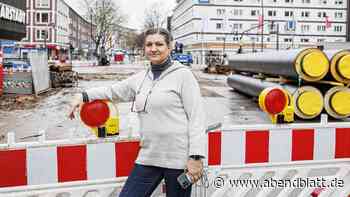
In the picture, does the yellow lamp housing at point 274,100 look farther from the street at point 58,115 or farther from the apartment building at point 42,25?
the apartment building at point 42,25

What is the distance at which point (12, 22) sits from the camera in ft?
98.9

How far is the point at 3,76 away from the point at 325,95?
1205cm

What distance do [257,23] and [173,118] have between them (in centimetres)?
10700

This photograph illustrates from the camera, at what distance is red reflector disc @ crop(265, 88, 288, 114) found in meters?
3.81

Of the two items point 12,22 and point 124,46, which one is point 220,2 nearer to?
point 124,46

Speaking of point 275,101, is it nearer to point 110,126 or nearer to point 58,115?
point 110,126

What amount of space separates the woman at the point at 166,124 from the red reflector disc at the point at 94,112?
301mm

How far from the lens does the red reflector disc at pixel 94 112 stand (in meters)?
3.28

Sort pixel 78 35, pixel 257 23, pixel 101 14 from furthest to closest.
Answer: pixel 78 35
pixel 257 23
pixel 101 14

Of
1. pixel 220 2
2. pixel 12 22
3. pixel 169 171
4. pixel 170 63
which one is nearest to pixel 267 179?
pixel 169 171

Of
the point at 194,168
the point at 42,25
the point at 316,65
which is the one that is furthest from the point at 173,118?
the point at 42,25

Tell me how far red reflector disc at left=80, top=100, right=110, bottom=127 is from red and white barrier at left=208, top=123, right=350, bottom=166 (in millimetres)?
941

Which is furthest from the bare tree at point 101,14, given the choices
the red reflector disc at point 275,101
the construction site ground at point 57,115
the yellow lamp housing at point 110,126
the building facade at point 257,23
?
the yellow lamp housing at point 110,126

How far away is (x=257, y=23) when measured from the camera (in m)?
107
